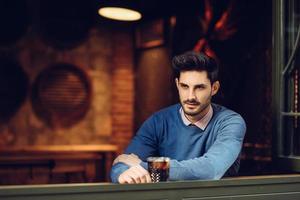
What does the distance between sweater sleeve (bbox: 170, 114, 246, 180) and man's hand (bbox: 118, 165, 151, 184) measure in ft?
0.52

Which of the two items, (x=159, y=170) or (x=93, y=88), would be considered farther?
(x=93, y=88)

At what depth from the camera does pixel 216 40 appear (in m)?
6.46

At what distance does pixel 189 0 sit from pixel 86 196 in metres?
5.22

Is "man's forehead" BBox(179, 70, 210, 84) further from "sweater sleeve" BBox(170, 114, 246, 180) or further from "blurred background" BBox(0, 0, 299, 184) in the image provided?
"blurred background" BBox(0, 0, 299, 184)

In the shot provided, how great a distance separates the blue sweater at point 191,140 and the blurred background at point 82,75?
3.15 m

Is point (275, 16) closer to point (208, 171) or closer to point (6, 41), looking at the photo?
point (208, 171)

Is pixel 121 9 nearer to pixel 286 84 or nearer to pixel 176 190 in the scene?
pixel 286 84

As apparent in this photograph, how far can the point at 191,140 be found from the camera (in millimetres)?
3248

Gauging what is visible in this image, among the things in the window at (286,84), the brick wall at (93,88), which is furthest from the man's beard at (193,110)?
the brick wall at (93,88)

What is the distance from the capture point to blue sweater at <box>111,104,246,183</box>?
Result: 2.93 m

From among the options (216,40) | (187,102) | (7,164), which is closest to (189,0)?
(216,40)

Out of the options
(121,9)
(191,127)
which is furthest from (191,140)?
(121,9)

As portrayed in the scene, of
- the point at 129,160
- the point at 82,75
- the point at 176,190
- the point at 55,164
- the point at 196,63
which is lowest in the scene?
the point at 55,164

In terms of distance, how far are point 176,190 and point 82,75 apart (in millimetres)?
6251
